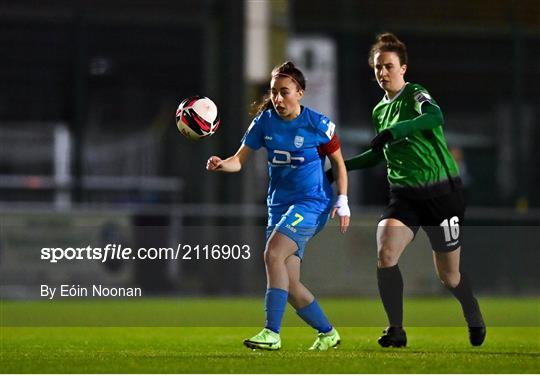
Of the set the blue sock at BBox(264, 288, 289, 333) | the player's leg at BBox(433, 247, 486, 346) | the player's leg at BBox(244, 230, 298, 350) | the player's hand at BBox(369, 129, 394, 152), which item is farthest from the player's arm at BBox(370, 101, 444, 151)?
the blue sock at BBox(264, 288, 289, 333)

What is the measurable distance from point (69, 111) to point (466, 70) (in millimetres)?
5933

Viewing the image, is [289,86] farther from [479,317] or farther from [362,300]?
[362,300]

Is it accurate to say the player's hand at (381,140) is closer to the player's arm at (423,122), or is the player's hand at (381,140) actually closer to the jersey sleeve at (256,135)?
Result: the player's arm at (423,122)

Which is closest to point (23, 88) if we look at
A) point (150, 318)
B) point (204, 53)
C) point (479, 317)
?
point (204, 53)

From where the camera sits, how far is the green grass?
8.74m

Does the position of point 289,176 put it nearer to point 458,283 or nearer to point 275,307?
point 275,307

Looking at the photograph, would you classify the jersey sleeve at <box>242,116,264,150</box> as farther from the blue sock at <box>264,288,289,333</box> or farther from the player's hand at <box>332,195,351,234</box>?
the blue sock at <box>264,288,289,333</box>

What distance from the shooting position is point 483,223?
2005cm

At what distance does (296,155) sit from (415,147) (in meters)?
0.80

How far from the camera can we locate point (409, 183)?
9633 mm

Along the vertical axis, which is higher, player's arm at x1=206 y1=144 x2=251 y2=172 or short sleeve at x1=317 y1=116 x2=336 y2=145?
short sleeve at x1=317 y1=116 x2=336 y2=145

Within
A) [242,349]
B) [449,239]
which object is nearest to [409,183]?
[449,239]

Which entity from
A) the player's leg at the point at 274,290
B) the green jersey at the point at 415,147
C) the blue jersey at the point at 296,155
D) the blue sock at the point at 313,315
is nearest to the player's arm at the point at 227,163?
the blue jersey at the point at 296,155
